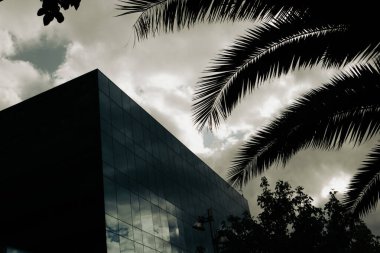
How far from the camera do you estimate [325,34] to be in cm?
513

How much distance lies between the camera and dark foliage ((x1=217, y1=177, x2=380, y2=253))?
15958 millimetres

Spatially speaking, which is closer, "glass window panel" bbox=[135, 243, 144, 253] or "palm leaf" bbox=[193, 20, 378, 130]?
"palm leaf" bbox=[193, 20, 378, 130]

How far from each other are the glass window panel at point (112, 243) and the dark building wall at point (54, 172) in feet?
1.04

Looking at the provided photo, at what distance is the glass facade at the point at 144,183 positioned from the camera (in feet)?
75.2

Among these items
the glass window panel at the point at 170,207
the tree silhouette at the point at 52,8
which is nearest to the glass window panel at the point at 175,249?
the glass window panel at the point at 170,207

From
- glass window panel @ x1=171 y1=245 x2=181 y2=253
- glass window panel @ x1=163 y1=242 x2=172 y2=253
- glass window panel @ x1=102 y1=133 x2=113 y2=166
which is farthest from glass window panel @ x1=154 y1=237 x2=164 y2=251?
glass window panel @ x1=102 y1=133 x2=113 y2=166

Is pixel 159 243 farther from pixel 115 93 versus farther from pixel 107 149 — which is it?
pixel 115 93

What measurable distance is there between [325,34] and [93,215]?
60.7ft

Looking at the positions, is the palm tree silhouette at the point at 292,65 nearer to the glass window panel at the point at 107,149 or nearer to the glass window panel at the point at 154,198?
the glass window panel at the point at 107,149

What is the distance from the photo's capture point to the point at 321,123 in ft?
18.3

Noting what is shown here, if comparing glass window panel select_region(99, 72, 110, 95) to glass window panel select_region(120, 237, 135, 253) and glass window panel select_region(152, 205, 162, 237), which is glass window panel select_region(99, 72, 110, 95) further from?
glass window panel select_region(120, 237, 135, 253)

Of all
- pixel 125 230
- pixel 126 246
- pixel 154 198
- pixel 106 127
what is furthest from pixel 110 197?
pixel 154 198

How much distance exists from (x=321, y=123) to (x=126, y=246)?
60.8ft

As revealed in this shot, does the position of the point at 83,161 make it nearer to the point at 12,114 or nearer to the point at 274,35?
the point at 12,114
